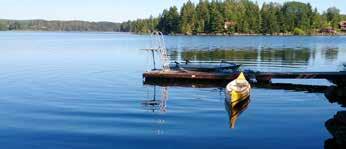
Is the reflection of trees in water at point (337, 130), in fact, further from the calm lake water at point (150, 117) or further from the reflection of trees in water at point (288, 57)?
the reflection of trees in water at point (288, 57)

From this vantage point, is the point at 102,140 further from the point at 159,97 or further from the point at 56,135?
the point at 159,97

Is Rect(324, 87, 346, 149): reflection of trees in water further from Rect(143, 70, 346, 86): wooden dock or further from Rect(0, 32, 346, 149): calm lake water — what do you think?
Rect(143, 70, 346, 86): wooden dock

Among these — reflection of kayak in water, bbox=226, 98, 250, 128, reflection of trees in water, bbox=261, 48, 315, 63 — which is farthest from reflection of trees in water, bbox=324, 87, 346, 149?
reflection of trees in water, bbox=261, 48, 315, 63

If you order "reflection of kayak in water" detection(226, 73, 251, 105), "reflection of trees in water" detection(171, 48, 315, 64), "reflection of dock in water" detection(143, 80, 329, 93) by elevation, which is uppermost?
"reflection of trees in water" detection(171, 48, 315, 64)

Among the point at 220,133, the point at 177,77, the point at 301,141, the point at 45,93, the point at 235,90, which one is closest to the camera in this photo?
the point at 301,141

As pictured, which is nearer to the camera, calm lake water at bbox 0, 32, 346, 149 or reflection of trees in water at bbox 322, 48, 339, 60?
calm lake water at bbox 0, 32, 346, 149

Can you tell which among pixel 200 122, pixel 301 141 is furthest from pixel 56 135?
pixel 301 141

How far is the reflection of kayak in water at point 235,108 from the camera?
23.4 m

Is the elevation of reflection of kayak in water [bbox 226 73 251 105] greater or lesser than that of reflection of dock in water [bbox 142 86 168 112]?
greater

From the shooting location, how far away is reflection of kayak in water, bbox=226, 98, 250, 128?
23447 millimetres

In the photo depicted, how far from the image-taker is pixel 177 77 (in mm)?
38625

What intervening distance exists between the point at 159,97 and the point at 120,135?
1161 cm

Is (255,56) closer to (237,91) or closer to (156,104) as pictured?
(237,91)

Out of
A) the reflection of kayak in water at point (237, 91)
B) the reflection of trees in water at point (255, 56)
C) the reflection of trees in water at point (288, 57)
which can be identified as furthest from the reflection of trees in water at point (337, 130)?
the reflection of trees in water at point (255, 56)
